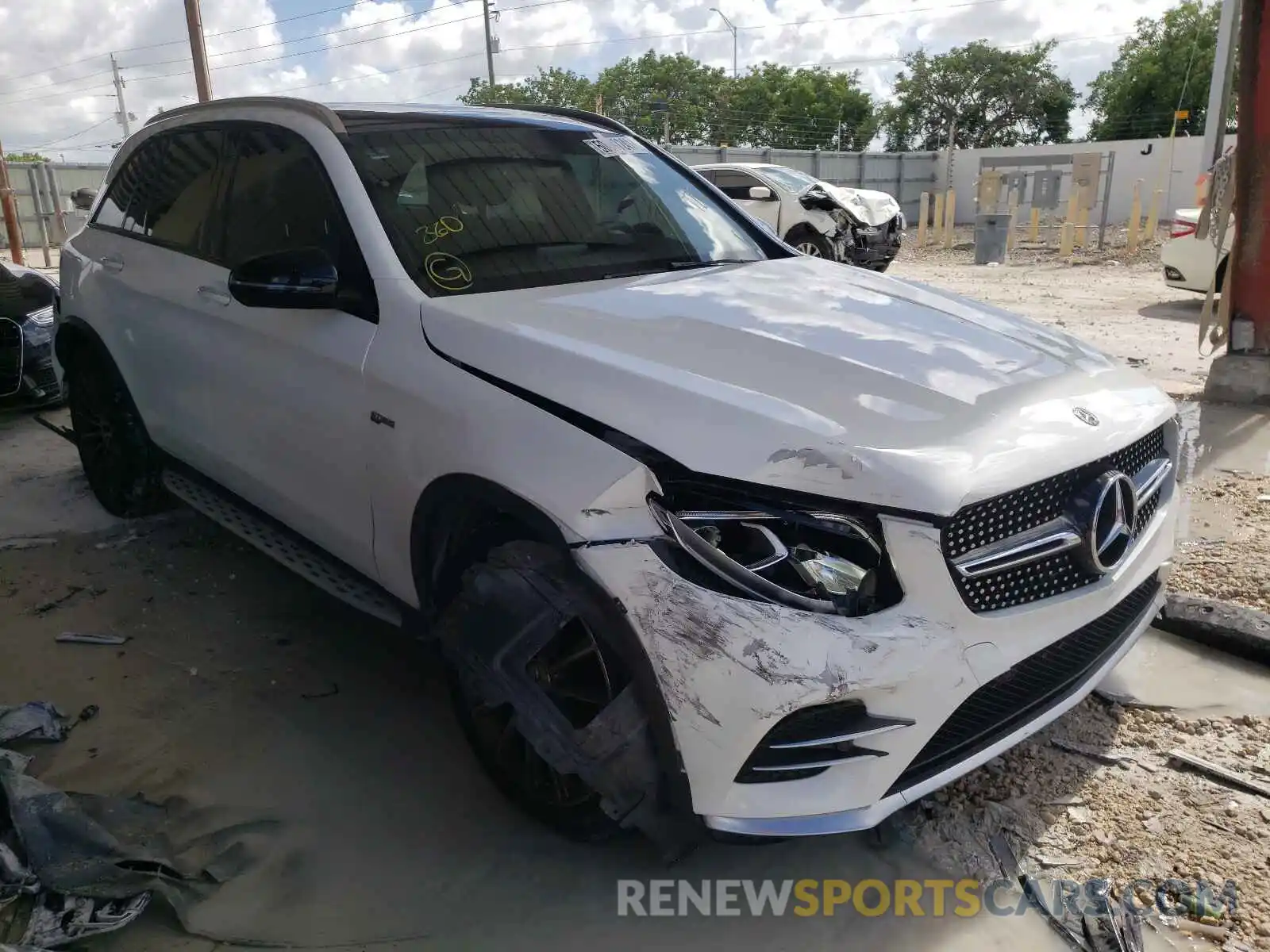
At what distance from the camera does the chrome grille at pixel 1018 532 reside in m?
1.95

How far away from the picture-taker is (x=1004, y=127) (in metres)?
52.8

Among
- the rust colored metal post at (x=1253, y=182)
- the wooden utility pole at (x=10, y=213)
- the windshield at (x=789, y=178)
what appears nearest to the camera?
the rust colored metal post at (x=1253, y=182)

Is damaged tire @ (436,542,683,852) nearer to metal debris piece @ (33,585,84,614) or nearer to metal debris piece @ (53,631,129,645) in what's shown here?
metal debris piece @ (53,631,129,645)

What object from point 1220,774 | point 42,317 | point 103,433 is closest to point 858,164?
point 42,317

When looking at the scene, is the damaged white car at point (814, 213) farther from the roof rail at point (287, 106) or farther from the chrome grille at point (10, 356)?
the roof rail at point (287, 106)

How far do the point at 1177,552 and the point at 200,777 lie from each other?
3748 millimetres

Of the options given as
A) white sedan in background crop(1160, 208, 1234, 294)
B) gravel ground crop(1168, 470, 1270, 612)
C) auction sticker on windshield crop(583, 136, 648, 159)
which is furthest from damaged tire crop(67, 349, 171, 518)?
white sedan in background crop(1160, 208, 1234, 294)

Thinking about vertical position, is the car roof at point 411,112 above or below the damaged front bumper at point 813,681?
above

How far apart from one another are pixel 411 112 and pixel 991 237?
16.5 meters

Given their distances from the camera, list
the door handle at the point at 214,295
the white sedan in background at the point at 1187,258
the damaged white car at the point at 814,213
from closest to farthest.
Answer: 1. the door handle at the point at 214,295
2. the white sedan in background at the point at 1187,258
3. the damaged white car at the point at 814,213

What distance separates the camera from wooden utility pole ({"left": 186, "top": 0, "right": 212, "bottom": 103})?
690 inches

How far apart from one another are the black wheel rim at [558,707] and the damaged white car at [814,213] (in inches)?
422

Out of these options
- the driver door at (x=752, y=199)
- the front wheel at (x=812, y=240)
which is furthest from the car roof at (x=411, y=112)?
the front wheel at (x=812, y=240)

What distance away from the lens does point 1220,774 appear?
8.79ft
